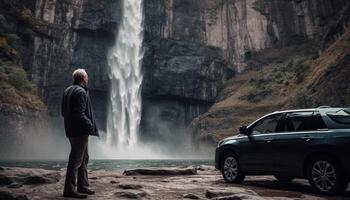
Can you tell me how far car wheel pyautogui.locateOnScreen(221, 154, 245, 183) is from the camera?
36.8 ft

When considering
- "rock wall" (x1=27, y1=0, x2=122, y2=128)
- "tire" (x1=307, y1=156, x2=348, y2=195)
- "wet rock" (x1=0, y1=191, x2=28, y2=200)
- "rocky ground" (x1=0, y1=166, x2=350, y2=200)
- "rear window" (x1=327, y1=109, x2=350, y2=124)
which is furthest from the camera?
"rock wall" (x1=27, y1=0, x2=122, y2=128)

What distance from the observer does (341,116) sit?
29.5 ft

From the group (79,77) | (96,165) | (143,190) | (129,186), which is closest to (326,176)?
(143,190)

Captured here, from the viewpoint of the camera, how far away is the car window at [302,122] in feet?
30.6

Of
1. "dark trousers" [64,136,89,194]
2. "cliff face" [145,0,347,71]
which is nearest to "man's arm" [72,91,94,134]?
"dark trousers" [64,136,89,194]

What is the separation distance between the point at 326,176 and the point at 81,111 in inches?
215

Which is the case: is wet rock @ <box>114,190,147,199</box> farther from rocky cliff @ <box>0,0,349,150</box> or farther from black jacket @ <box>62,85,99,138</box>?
rocky cliff @ <box>0,0,349,150</box>

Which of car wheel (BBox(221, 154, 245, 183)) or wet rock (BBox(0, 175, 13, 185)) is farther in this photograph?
car wheel (BBox(221, 154, 245, 183))

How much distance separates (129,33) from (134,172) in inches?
2804

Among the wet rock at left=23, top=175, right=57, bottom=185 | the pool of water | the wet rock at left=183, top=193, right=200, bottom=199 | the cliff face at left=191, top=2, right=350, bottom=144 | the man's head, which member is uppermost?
the cliff face at left=191, top=2, right=350, bottom=144

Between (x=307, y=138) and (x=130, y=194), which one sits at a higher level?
(x=307, y=138)

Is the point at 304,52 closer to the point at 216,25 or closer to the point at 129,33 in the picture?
the point at 216,25

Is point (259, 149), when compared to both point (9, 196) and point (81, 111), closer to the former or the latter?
point (81, 111)

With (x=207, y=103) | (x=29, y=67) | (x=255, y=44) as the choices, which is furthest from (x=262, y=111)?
(x=29, y=67)
